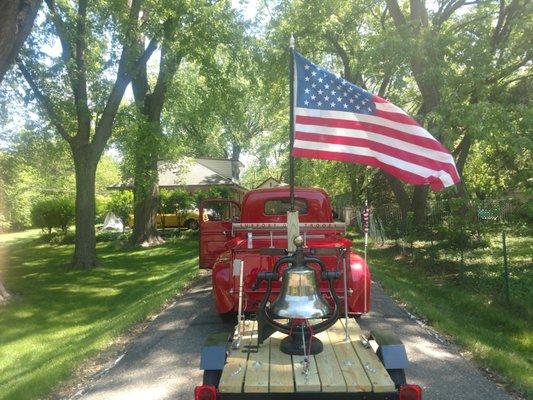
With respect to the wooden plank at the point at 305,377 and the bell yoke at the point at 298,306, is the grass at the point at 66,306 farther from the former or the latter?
the wooden plank at the point at 305,377

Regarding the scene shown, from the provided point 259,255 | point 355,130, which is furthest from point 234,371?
point 259,255

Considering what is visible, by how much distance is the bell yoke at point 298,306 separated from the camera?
3.42 meters

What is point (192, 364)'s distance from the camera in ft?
18.5

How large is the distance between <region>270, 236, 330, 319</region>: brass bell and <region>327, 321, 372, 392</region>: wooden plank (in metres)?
0.33

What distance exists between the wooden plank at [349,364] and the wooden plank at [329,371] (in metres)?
0.03

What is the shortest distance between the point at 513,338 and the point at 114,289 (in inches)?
363

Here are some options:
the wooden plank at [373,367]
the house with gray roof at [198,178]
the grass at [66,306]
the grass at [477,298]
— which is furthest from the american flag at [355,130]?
the house with gray roof at [198,178]

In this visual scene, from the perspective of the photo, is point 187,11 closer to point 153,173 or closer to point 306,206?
point 153,173

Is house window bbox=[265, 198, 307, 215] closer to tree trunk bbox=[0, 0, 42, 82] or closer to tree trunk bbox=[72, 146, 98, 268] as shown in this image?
tree trunk bbox=[0, 0, 42, 82]

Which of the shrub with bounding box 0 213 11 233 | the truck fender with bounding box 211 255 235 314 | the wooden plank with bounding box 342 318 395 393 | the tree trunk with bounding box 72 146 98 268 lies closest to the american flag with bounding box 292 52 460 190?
the wooden plank with bounding box 342 318 395 393

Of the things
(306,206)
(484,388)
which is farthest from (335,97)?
(306,206)

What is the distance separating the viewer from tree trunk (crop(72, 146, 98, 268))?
1578 centimetres

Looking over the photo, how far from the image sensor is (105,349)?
21.5ft

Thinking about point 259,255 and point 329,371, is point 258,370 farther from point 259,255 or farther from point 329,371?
point 259,255
